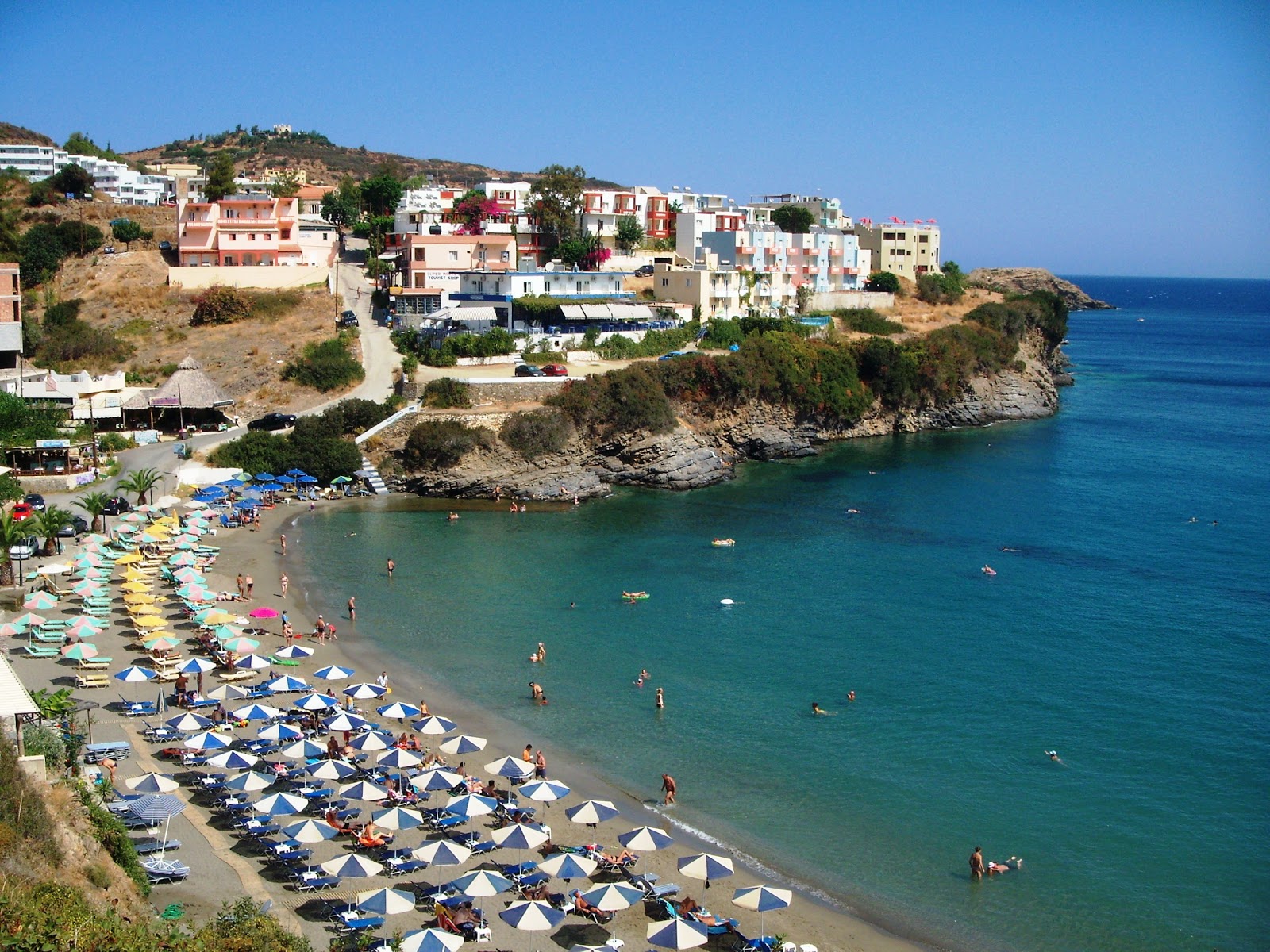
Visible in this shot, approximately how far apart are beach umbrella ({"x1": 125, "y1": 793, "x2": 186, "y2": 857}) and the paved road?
23.7 m

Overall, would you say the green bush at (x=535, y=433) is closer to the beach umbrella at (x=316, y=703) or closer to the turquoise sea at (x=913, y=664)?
the turquoise sea at (x=913, y=664)

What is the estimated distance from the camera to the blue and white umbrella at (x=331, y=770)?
22.4m

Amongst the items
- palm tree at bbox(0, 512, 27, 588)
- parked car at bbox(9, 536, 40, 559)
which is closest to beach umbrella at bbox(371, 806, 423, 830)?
palm tree at bbox(0, 512, 27, 588)

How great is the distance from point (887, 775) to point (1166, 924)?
20.9 feet

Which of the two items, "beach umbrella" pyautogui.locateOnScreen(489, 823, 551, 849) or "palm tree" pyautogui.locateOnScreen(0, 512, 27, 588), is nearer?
"beach umbrella" pyautogui.locateOnScreen(489, 823, 551, 849)

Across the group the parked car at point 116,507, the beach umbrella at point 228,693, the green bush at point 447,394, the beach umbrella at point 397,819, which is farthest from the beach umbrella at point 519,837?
the green bush at point 447,394

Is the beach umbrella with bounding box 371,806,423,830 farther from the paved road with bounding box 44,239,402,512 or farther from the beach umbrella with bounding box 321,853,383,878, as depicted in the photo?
the paved road with bounding box 44,239,402,512

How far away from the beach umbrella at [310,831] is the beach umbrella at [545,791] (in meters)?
3.77

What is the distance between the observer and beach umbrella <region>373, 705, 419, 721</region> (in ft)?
83.8

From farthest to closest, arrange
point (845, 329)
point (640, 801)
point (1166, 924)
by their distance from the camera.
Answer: point (845, 329)
point (640, 801)
point (1166, 924)

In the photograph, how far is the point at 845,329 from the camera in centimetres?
7444

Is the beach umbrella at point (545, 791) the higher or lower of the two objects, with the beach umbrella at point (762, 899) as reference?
higher

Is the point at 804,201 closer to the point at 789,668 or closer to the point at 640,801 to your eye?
the point at 789,668

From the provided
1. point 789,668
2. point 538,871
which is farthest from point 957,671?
point 538,871
